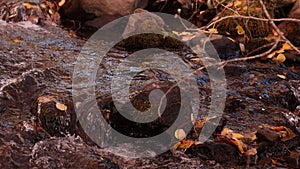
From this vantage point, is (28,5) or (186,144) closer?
(186,144)

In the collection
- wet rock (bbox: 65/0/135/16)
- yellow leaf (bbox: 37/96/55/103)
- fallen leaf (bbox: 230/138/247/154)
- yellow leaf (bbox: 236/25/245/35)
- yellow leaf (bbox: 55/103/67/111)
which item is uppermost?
wet rock (bbox: 65/0/135/16)

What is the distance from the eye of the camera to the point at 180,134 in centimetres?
327

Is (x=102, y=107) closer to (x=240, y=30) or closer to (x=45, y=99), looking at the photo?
(x=45, y=99)

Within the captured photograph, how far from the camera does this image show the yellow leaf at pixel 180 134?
3.26 metres

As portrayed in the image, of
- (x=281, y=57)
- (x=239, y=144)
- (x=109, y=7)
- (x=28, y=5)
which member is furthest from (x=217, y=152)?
(x=28, y=5)

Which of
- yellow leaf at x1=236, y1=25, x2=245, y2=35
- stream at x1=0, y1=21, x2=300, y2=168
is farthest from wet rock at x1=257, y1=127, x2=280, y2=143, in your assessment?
yellow leaf at x1=236, y1=25, x2=245, y2=35

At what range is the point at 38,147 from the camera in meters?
3.07

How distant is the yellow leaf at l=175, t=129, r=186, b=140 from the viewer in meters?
3.26

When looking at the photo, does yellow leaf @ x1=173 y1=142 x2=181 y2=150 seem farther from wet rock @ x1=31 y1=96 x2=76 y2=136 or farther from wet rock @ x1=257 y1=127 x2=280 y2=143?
wet rock @ x1=31 y1=96 x2=76 y2=136

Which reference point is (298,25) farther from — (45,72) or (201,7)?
(45,72)

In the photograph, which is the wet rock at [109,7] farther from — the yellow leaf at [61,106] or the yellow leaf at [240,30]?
the yellow leaf at [61,106]

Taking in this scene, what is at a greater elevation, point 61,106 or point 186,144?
point 61,106


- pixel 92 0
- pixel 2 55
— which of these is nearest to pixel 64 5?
pixel 92 0

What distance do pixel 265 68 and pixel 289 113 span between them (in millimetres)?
1194
